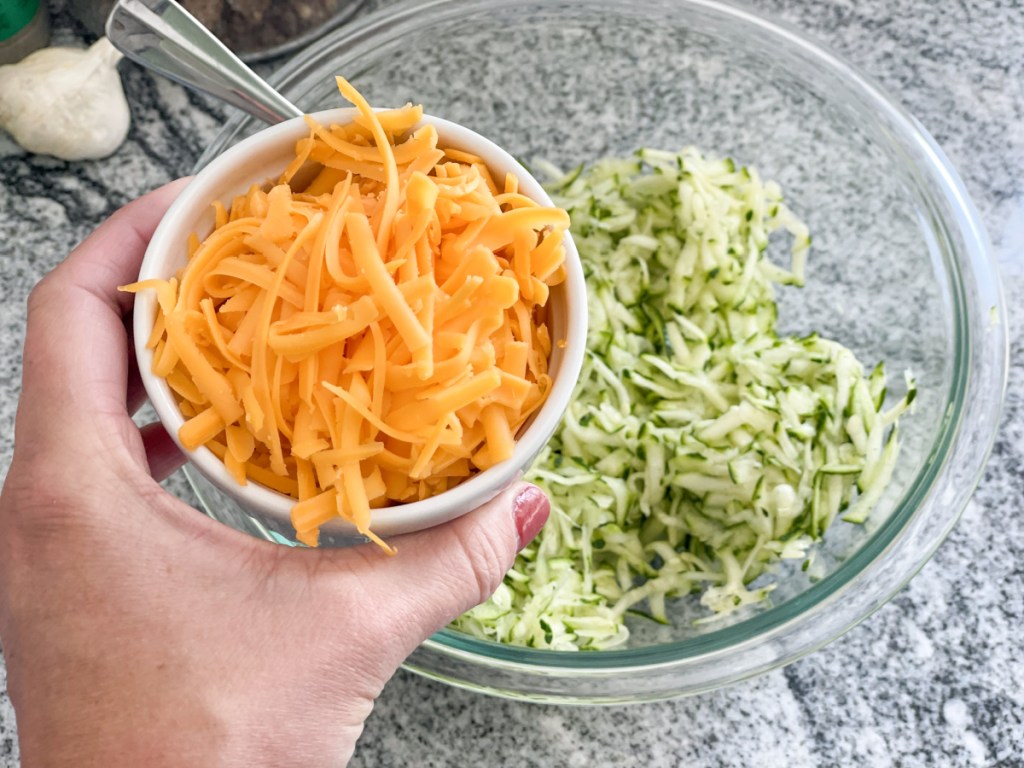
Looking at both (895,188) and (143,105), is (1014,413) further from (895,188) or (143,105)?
(143,105)

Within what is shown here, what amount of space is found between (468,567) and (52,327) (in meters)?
0.44

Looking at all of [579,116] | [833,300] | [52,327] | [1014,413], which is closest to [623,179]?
[579,116]

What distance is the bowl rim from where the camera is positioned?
0.77 meters

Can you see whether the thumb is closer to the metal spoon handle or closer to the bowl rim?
the bowl rim

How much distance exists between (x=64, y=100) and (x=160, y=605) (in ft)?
2.79

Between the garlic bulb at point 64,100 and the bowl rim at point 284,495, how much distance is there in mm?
606

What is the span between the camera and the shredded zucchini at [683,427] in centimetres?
114

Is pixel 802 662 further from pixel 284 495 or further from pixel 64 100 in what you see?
pixel 64 100

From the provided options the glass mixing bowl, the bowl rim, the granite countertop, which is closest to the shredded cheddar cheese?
the bowl rim

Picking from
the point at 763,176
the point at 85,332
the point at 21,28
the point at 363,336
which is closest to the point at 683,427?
the point at 763,176

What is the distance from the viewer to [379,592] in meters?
0.83

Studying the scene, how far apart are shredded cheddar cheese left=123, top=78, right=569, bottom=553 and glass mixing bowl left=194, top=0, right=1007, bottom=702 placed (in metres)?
0.38

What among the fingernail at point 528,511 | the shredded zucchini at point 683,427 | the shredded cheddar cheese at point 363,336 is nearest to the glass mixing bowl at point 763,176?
the shredded zucchini at point 683,427

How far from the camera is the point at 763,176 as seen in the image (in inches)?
55.3
